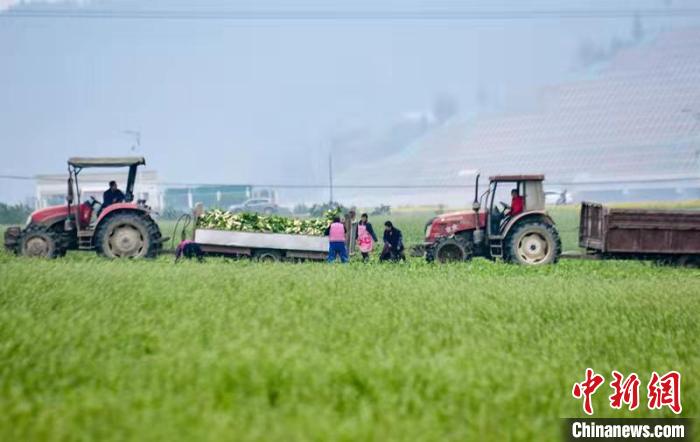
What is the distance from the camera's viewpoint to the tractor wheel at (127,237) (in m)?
24.7

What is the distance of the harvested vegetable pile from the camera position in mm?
25859

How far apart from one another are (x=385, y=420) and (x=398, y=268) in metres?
15.3

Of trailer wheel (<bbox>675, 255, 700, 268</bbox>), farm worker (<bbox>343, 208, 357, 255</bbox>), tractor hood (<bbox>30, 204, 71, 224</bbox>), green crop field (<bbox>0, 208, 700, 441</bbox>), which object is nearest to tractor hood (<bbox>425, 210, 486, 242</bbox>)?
farm worker (<bbox>343, 208, 357, 255</bbox>)

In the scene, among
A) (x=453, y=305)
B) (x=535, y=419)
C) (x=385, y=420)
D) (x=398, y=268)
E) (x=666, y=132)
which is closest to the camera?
(x=385, y=420)

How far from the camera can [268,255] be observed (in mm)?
26000

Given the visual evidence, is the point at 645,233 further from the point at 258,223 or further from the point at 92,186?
the point at 92,186

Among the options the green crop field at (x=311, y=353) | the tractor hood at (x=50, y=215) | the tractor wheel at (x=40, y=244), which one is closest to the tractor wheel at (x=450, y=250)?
the green crop field at (x=311, y=353)

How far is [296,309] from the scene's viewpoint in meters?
14.8

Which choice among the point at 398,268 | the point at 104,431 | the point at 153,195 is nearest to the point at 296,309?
the point at 104,431

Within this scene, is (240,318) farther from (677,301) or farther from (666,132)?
(666,132)

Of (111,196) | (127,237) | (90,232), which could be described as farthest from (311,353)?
(111,196)

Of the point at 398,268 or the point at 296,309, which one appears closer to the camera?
the point at 296,309

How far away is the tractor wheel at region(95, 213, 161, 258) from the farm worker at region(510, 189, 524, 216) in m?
8.64

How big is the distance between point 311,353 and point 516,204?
51.9 ft
